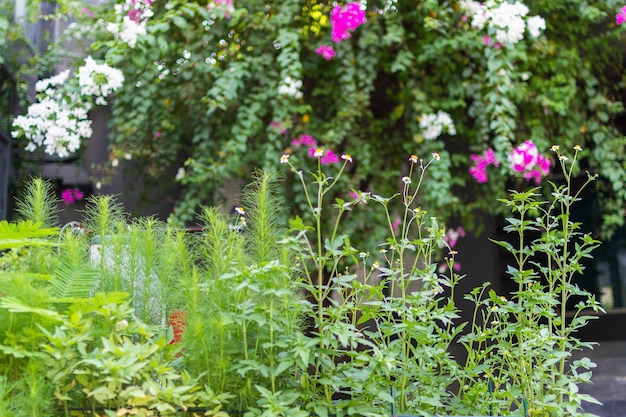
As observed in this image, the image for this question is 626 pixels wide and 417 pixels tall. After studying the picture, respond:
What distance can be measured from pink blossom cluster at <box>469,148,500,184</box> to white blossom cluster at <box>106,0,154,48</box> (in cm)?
183

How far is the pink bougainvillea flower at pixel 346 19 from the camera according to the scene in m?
3.43

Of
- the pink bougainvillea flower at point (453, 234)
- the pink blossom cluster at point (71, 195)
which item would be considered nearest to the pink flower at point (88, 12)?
the pink blossom cluster at point (71, 195)

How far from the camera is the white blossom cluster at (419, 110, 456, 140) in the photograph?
3.46 m

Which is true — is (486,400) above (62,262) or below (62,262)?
below

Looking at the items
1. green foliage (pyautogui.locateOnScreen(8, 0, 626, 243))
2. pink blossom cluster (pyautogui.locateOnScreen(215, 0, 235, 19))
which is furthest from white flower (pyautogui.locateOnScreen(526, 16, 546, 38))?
pink blossom cluster (pyautogui.locateOnScreen(215, 0, 235, 19))

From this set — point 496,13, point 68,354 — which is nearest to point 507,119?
point 496,13

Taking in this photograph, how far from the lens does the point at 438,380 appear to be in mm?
1245

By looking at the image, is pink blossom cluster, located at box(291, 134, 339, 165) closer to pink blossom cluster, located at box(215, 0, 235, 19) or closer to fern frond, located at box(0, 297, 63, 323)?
pink blossom cluster, located at box(215, 0, 235, 19)

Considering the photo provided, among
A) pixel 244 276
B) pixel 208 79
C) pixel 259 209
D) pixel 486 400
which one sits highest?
pixel 208 79

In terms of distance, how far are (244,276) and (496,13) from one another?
2.68 meters

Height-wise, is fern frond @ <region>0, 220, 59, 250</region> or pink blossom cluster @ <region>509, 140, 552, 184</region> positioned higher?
pink blossom cluster @ <region>509, 140, 552, 184</region>

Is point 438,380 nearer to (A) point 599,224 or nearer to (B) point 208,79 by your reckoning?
(B) point 208,79

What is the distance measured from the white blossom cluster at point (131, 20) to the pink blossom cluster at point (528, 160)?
1.95m

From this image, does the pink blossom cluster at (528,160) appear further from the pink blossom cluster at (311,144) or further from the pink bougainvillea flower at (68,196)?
the pink bougainvillea flower at (68,196)
